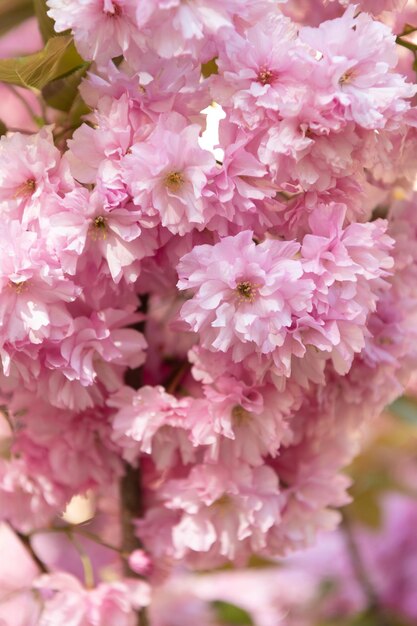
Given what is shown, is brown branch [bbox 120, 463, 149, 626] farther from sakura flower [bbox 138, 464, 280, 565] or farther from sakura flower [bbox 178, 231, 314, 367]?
sakura flower [bbox 178, 231, 314, 367]

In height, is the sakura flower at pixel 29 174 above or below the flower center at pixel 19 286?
above

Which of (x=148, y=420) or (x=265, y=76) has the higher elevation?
(x=265, y=76)

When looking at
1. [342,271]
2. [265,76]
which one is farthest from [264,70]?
[342,271]

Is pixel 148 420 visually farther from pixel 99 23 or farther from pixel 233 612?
pixel 233 612

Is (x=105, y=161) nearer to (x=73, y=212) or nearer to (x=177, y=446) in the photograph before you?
(x=73, y=212)

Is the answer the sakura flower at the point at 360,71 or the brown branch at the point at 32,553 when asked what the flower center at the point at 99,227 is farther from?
the brown branch at the point at 32,553

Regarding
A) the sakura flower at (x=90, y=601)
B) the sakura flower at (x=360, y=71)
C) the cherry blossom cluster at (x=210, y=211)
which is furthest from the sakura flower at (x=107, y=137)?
the sakura flower at (x=90, y=601)

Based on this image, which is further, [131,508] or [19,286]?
[131,508]

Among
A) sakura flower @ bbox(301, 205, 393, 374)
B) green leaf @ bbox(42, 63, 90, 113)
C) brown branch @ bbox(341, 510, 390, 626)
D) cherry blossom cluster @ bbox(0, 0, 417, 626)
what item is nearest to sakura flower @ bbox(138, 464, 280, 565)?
cherry blossom cluster @ bbox(0, 0, 417, 626)
